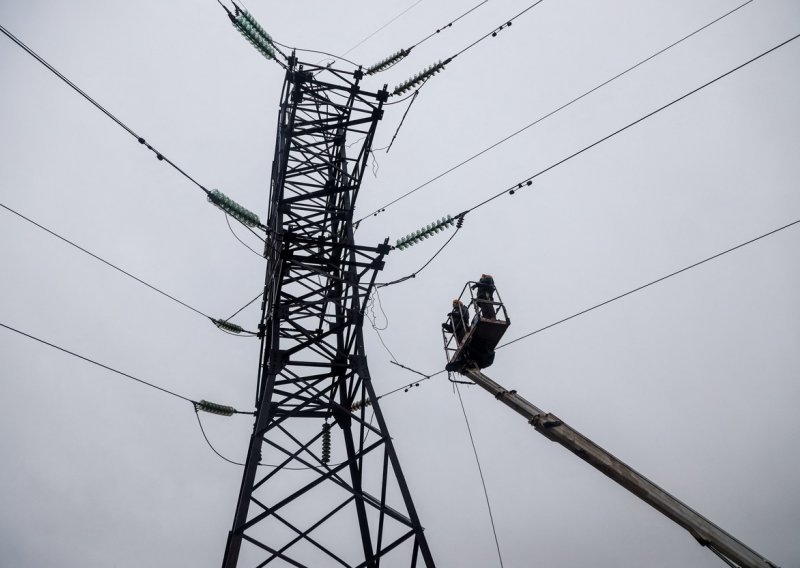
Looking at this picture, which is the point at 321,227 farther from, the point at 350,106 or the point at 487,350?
the point at 487,350

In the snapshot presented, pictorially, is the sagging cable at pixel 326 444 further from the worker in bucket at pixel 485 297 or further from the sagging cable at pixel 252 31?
the sagging cable at pixel 252 31

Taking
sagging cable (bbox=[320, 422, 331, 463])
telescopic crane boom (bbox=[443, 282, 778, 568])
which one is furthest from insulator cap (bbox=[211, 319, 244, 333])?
telescopic crane boom (bbox=[443, 282, 778, 568])

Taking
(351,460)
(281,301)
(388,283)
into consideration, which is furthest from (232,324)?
(351,460)

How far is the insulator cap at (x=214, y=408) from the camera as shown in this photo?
10211mm

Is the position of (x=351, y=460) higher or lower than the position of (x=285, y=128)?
lower

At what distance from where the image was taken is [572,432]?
8289 mm

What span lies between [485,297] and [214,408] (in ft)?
25.2

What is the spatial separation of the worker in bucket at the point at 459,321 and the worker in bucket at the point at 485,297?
0.75m

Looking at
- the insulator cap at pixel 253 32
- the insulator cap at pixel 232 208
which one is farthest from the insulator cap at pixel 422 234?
the insulator cap at pixel 253 32

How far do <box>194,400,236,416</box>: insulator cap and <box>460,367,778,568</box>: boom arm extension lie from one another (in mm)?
6546

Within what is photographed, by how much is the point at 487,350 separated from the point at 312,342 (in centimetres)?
562

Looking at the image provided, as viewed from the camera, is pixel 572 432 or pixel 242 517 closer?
pixel 242 517

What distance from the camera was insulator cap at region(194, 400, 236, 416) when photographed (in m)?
10.2

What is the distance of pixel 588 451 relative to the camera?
794cm
